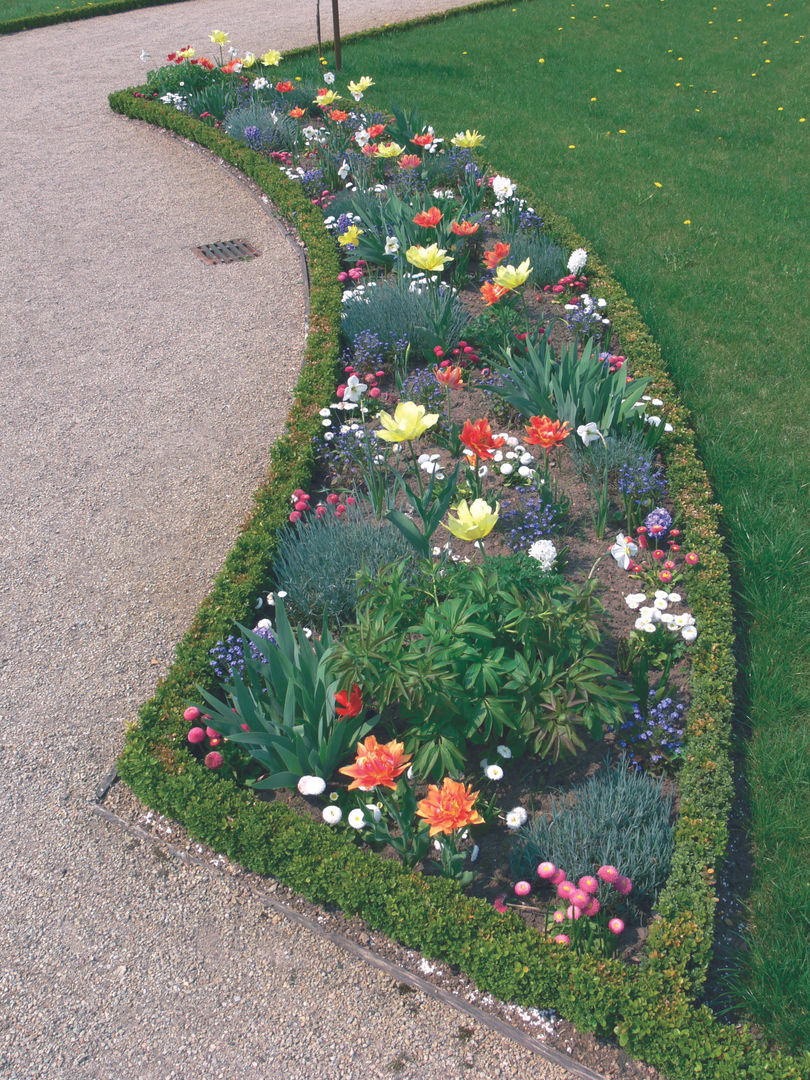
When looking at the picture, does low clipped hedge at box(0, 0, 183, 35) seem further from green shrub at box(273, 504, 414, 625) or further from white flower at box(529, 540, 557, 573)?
white flower at box(529, 540, 557, 573)

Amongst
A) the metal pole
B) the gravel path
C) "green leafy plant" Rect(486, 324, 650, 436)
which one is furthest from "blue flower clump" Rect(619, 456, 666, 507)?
the metal pole

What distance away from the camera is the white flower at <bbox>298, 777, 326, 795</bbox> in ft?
10.1

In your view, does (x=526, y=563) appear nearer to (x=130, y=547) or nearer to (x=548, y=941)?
(x=548, y=941)

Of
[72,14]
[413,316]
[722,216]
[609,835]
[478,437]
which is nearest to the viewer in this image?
[609,835]

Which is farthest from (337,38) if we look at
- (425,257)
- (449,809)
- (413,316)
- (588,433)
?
(449,809)

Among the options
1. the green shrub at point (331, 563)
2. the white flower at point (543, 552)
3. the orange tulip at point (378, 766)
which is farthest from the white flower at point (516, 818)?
the green shrub at point (331, 563)

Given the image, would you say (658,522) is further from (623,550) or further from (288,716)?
(288,716)

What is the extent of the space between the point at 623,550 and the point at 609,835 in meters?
1.28

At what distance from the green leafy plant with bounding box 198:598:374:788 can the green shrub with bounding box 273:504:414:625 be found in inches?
22.6

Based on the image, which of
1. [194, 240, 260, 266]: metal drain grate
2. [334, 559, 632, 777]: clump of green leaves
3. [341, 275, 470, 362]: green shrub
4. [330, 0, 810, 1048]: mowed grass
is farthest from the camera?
[194, 240, 260, 266]: metal drain grate

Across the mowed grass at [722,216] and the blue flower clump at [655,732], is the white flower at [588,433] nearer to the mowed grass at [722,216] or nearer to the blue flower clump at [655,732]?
the mowed grass at [722,216]

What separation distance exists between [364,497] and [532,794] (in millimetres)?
1846

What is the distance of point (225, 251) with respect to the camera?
711 centimetres

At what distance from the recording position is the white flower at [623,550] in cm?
375
